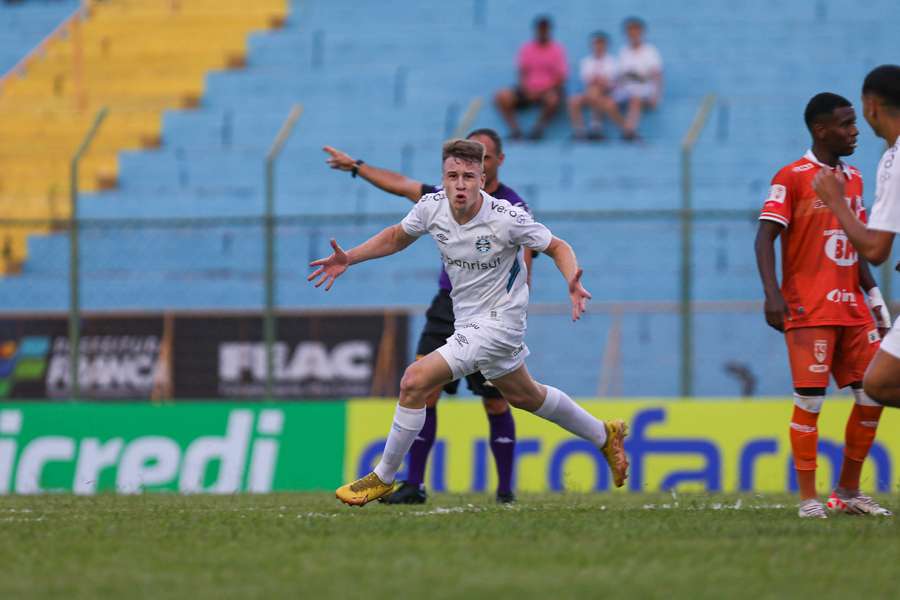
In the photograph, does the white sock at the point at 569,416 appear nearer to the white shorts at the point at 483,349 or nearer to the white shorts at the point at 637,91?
the white shorts at the point at 483,349

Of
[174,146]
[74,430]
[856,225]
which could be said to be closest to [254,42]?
[174,146]

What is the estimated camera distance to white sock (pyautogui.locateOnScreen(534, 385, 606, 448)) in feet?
29.0

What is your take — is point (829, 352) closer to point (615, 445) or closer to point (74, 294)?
point (615, 445)

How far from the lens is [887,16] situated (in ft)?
69.8

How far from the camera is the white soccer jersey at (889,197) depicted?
6.90 metres

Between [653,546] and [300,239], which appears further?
[300,239]

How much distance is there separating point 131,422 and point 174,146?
780cm

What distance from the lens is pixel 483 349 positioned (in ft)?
27.3

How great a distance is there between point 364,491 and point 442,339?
70.0 inches

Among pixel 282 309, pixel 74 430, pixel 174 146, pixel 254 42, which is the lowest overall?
pixel 74 430

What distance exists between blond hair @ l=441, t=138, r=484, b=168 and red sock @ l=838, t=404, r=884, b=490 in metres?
2.37

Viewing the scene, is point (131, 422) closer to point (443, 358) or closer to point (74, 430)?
point (74, 430)

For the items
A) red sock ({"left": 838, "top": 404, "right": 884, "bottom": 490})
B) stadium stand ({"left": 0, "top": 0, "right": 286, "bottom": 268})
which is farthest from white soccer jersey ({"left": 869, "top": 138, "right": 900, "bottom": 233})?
stadium stand ({"left": 0, "top": 0, "right": 286, "bottom": 268})

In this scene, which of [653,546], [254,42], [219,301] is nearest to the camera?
[653,546]
